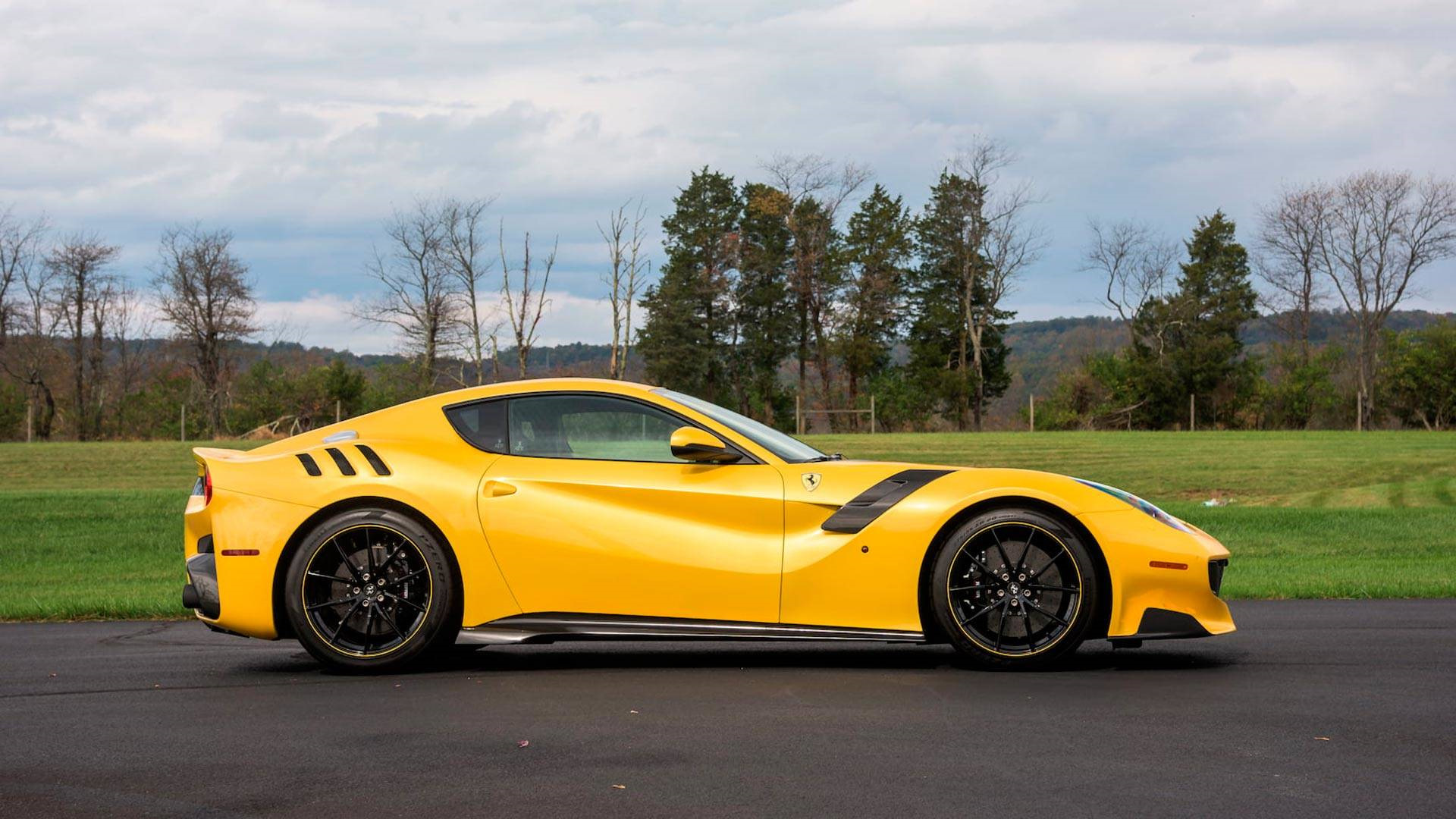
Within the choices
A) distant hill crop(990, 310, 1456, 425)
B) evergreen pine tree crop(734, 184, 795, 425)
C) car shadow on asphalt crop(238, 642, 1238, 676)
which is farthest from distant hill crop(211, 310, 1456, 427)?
car shadow on asphalt crop(238, 642, 1238, 676)

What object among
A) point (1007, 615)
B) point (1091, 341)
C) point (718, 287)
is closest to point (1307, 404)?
point (1091, 341)

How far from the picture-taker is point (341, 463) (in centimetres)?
659

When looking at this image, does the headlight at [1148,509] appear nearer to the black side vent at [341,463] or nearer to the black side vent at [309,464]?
the black side vent at [341,463]

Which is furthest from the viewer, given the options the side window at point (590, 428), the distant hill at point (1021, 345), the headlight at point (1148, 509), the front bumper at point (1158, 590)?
the distant hill at point (1021, 345)

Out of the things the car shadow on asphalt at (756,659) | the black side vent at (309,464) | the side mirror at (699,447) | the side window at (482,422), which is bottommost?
the car shadow on asphalt at (756,659)

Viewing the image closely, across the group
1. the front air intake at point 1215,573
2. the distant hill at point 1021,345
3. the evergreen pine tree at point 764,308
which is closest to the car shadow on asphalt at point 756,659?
the front air intake at point 1215,573

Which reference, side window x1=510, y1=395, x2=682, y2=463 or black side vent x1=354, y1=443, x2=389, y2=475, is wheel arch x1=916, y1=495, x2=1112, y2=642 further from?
black side vent x1=354, y1=443, x2=389, y2=475

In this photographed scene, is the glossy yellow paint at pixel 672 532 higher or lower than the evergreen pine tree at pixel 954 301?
lower

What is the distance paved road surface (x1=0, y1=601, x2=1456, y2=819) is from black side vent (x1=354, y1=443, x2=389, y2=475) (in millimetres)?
1013

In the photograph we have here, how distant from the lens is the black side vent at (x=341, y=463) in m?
6.55

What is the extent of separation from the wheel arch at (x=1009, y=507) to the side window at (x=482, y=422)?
7.14ft

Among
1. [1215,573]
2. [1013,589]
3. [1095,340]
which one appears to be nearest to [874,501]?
[1013,589]

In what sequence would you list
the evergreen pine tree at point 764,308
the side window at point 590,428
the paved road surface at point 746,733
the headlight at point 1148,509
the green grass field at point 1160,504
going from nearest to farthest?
1. the paved road surface at point 746,733
2. the headlight at point 1148,509
3. the side window at point 590,428
4. the green grass field at point 1160,504
5. the evergreen pine tree at point 764,308

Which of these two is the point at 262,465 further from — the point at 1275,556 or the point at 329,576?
the point at 1275,556
